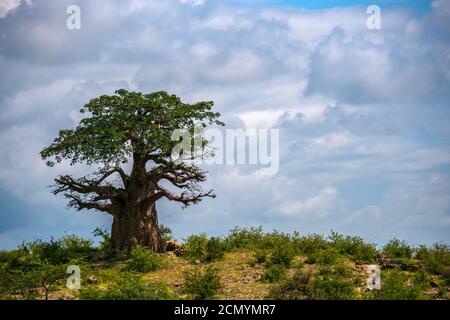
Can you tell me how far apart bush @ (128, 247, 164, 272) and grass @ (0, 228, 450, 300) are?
1.7 inches

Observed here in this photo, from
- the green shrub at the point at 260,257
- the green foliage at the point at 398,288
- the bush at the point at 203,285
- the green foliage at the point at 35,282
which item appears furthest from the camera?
the green shrub at the point at 260,257

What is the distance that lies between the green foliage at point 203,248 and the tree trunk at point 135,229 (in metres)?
1.61

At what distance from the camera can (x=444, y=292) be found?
2484 cm

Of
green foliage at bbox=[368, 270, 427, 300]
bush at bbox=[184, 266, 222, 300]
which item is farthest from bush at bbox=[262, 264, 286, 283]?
green foliage at bbox=[368, 270, 427, 300]

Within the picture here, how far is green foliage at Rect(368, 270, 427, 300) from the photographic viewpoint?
73.1 ft

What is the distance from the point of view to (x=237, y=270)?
2731cm

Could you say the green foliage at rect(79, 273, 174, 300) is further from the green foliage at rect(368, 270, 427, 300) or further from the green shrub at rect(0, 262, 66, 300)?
the green foliage at rect(368, 270, 427, 300)

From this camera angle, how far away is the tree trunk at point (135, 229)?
3136cm

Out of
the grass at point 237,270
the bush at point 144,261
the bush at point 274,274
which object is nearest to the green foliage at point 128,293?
the grass at point 237,270

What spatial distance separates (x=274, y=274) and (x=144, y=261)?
246 inches

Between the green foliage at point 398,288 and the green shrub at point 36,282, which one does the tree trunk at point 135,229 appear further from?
the green foliage at point 398,288

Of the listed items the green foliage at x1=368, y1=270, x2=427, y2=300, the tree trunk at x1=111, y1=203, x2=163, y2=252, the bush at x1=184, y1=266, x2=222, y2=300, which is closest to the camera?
the green foliage at x1=368, y1=270, x2=427, y2=300

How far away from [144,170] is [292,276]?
978 cm
